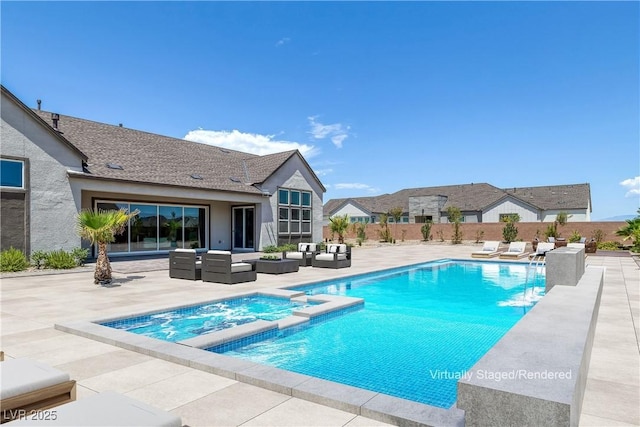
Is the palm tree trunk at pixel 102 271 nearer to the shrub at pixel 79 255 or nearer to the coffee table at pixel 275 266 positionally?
the coffee table at pixel 275 266

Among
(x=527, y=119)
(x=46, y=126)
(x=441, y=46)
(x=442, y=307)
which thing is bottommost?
(x=442, y=307)

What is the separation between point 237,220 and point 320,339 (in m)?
18.8

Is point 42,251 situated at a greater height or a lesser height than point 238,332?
greater

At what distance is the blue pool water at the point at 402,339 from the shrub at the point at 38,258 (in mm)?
10343

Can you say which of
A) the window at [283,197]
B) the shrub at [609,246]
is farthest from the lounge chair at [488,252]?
the shrub at [609,246]

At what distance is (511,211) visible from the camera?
4644cm

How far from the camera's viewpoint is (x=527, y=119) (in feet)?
80.1

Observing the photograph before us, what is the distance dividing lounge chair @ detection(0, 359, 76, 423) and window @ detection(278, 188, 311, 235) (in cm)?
2155

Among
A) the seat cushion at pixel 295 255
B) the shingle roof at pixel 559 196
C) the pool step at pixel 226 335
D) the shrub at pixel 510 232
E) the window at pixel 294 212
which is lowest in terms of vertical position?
the pool step at pixel 226 335

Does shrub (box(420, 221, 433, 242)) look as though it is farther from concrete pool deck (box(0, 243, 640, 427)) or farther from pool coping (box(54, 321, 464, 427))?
pool coping (box(54, 321, 464, 427))

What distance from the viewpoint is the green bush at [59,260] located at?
14024mm

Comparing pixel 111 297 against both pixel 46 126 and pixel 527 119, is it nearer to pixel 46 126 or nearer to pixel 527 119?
pixel 46 126

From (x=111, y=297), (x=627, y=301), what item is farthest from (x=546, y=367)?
(x=111, y=297)

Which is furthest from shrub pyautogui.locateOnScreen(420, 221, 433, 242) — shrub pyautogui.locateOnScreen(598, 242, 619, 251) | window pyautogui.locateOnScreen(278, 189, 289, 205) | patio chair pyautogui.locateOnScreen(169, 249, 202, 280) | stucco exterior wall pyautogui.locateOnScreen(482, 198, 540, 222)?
patio chair pyautogui.locateOnScreen(169, 249, 202, 280)
